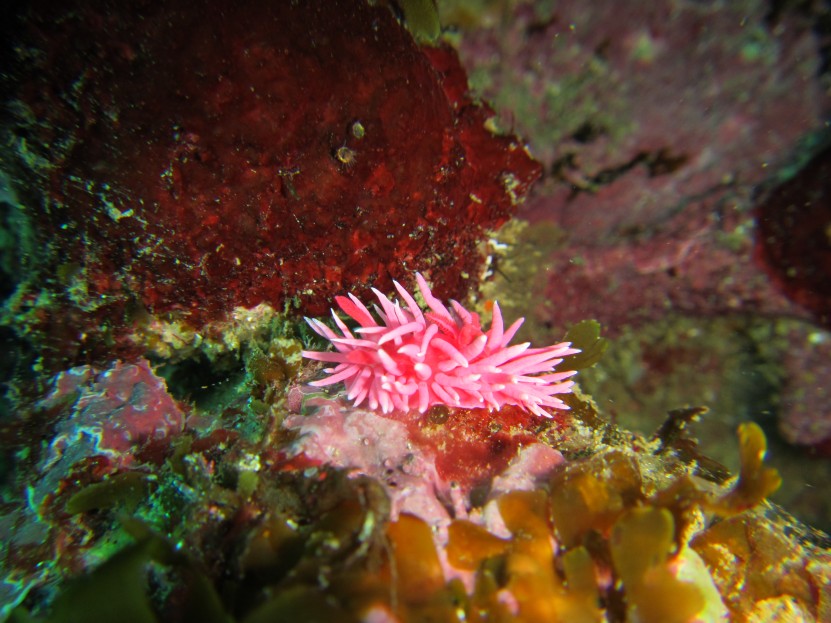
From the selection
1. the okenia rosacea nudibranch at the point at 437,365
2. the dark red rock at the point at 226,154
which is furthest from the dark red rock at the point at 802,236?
the dark red rock at the point at 226,154

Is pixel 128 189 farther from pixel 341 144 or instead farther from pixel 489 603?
pixel 489 603

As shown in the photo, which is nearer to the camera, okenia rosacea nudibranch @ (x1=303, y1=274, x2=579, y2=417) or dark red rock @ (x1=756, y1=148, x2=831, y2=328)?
okenia rosacea nudibranch @ (x1=303, y1=274, x2=579, y2=417)

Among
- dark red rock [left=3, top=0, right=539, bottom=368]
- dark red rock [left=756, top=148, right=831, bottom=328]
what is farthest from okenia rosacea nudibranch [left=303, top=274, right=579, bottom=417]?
dark red rock [left=756, top=148, right=831, bottom=328]

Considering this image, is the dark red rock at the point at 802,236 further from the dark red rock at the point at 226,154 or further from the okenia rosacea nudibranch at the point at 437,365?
the dark red rock at the point at 226,154

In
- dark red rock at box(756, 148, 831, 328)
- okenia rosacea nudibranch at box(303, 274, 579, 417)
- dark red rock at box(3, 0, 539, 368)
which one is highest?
dark red rock at box(3, 0, 539, 368)

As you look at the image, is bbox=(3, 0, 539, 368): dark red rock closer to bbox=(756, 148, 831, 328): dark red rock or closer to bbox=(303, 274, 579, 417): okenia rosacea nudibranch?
bbox=(303, 274, 579, 417): okenia rosacea nudibranch

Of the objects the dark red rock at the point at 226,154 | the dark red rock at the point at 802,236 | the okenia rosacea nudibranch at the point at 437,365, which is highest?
the dark red rock at the point at 226,154

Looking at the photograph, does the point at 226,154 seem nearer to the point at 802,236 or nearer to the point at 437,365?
the point at 437,365

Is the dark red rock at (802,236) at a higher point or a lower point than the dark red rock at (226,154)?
lower

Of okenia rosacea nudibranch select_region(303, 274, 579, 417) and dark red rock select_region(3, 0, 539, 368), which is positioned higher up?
dark red rock select_region(3, 0, 539, 368)
